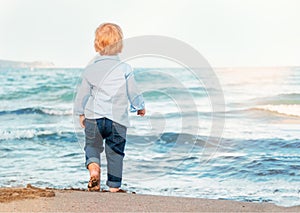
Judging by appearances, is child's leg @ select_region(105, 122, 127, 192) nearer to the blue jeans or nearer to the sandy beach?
the blue jeans

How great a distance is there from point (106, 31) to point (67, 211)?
153cm

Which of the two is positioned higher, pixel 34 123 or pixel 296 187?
pixel 296 187

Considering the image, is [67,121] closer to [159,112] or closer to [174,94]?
[159,112]

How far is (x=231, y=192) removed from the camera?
515 cm

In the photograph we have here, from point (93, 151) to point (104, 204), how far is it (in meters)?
0.91

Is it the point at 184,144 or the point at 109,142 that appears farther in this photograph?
the point at 184,144

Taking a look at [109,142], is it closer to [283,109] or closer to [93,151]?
[93,151]

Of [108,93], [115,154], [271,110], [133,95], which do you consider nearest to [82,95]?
[108,93]

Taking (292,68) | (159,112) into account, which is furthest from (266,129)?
(292,68)

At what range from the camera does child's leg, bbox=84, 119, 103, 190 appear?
442 centimetres

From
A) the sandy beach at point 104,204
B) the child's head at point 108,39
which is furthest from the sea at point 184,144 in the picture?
the sandy beach at point 104,204

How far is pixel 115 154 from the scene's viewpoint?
4.46m

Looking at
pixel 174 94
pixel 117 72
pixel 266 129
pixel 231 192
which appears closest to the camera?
pixel 117 72

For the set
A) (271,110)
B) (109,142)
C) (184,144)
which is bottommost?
(271,110)
